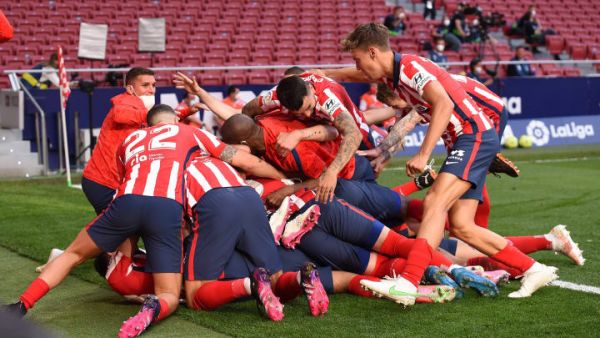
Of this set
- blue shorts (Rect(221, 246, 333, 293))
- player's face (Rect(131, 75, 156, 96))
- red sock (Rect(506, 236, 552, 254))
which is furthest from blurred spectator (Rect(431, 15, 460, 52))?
blue shorts (Rect(221, 246, 333, 293))

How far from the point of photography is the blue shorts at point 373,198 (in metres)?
6.71

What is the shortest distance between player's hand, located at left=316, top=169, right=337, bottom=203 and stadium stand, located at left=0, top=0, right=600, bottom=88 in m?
12.0

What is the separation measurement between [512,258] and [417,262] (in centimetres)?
88

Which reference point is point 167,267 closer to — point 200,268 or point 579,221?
point 200,268

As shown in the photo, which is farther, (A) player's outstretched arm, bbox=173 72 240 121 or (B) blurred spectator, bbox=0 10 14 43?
(A) player's outstretched arm, bbox=173 72 240 121

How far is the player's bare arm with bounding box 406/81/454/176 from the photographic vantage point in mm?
5797

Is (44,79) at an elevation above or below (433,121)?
below

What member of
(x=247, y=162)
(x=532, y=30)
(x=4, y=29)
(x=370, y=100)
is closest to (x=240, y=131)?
(x=247, y=162)

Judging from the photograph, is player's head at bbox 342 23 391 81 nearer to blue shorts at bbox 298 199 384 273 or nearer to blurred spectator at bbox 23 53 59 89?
blue shorts at bbox 298 199 384 273

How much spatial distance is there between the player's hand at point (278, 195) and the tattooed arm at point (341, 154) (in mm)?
320

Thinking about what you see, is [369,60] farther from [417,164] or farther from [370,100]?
[370,100]

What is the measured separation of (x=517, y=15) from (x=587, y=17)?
8.24ft

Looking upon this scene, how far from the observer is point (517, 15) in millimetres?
26828

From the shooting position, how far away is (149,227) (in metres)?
5.72
